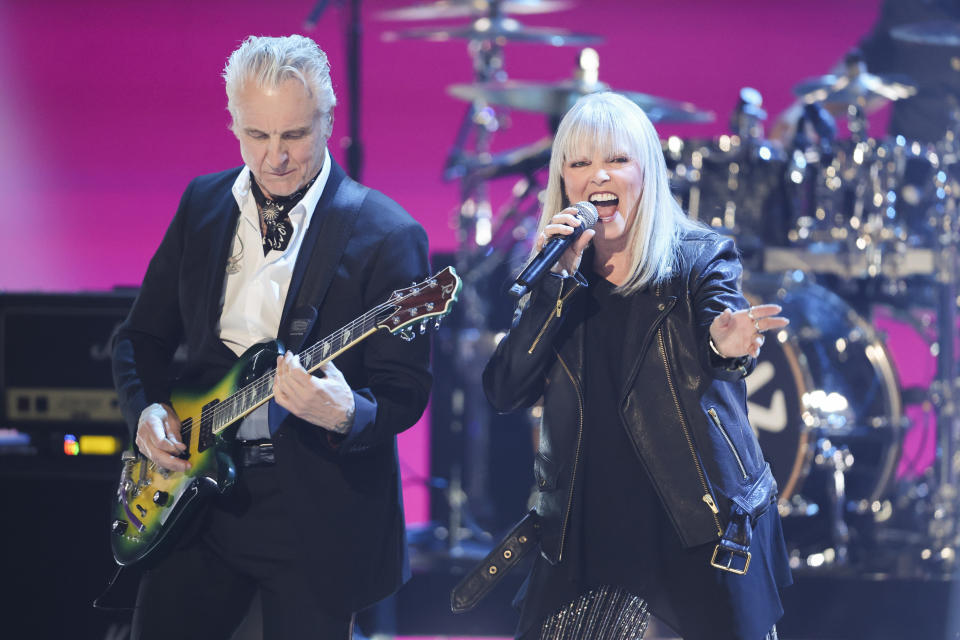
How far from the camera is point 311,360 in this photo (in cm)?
231

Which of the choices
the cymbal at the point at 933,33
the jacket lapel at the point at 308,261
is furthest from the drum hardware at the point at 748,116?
the jacket lapel at the point at 308,261

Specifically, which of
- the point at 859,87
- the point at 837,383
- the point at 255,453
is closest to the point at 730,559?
the point at 255,453

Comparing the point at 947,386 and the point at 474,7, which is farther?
the point at 474,7

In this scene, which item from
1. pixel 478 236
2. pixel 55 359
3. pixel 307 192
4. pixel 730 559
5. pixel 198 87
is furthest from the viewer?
pixel 198 87

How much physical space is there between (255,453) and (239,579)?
281 mm

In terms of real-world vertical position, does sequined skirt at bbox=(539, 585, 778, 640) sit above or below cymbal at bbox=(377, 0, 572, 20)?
below

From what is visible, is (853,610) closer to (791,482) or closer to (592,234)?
(791,482)

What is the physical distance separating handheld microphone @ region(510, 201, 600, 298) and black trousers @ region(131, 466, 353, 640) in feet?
2.32

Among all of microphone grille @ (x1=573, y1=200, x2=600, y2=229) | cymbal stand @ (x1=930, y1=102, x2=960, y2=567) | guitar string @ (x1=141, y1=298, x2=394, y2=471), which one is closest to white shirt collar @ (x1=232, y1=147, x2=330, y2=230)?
guitar string @ (x1=141, y1=298, x2=394, y2=471)

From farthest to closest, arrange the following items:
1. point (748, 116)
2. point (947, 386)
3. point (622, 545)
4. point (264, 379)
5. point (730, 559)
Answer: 1. point (748, 116)
2. point (947, 386)
3. point (264, 379)
4. point (622, 545)
5. point (730, 559)

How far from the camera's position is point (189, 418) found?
8.33 ft

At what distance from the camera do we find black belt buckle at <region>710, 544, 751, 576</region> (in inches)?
84.5

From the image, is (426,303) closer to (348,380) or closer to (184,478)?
(348,380)

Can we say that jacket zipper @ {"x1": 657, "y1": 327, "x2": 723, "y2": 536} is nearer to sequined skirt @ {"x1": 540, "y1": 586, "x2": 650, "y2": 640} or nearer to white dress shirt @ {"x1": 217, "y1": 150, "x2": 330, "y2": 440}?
sequined skirt @ {"x1": 540, "y1": 586, "x2": 650, "y2": 640}
